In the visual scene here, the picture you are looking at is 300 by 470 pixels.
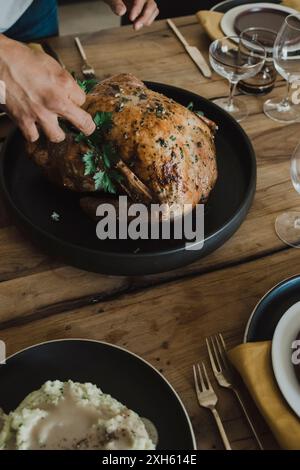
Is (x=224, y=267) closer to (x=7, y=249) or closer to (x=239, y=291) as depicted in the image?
(x=239, y=291)

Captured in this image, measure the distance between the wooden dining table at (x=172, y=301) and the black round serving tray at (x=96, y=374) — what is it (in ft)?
0.26

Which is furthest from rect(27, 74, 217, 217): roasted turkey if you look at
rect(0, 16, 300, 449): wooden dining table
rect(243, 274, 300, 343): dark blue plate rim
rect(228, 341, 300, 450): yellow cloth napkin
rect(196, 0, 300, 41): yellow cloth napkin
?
rect(196, 0, 300, 41): yellow cloth napkin

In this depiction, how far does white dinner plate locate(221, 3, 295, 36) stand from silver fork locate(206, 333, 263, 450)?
1144 mm

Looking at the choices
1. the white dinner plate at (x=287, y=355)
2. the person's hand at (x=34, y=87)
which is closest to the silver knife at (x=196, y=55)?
the person's hand at (x=34, y=87)

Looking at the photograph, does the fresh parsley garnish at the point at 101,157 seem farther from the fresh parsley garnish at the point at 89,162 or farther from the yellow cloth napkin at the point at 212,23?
the yellow cloth napkin at the point at 212,23

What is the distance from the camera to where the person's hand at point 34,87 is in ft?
3.17

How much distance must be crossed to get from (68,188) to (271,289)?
54cm

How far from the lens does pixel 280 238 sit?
4.03 feet

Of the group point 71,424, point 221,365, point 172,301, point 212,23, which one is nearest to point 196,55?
point 212,23

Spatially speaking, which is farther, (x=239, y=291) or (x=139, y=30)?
(x=139, y=30)

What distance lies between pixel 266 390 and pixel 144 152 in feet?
1.84

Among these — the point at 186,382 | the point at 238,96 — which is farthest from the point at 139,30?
the point at 186,382

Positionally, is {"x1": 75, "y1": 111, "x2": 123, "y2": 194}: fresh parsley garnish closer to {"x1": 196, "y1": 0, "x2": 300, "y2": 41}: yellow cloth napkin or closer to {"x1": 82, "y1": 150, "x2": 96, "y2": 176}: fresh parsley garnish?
{"x1": 82, "y1": 150, "x2": 96, "y2": 176}: fresh parsley garnish

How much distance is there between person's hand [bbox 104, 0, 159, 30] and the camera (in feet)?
5.31
